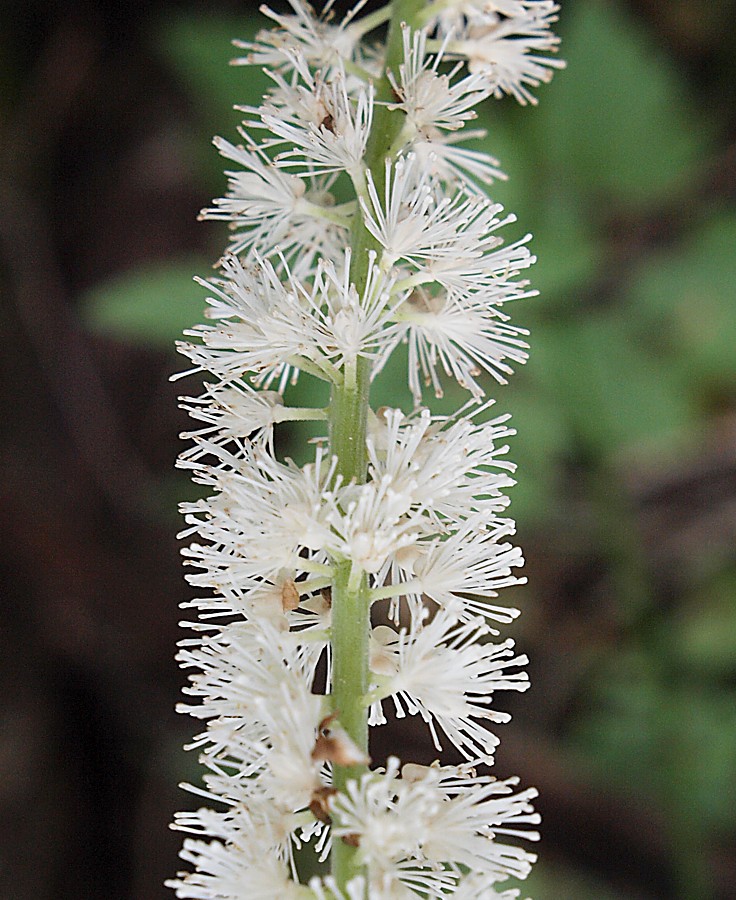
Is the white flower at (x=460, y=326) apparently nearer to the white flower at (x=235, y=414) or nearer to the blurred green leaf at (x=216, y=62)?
the white flower at (x=235, y=414)

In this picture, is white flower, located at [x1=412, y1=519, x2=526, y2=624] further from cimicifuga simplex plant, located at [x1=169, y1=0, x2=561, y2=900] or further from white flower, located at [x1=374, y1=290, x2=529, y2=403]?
white flower, located at [x1=374, y1=290, x2=529, y2=403]

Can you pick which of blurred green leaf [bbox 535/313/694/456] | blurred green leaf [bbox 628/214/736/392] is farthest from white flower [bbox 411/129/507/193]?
blurred green leaf [bbox 628/214/736/392]

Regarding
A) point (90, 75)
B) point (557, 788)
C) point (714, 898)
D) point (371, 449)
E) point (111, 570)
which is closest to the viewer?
point (371, 449)

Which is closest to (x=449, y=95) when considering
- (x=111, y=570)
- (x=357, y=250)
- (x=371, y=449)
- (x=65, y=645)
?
(x=357, y=250)

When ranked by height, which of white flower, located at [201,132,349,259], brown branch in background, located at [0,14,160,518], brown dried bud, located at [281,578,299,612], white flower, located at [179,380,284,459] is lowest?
brown dried bud, located at [281,578,299,612]

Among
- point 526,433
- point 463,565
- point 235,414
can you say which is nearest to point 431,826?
point 463,565

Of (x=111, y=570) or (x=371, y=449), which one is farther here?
(x=111, y=570)

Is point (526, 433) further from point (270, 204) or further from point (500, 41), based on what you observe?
point (270, 204)

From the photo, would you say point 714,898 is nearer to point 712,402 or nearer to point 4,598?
point 712,402
